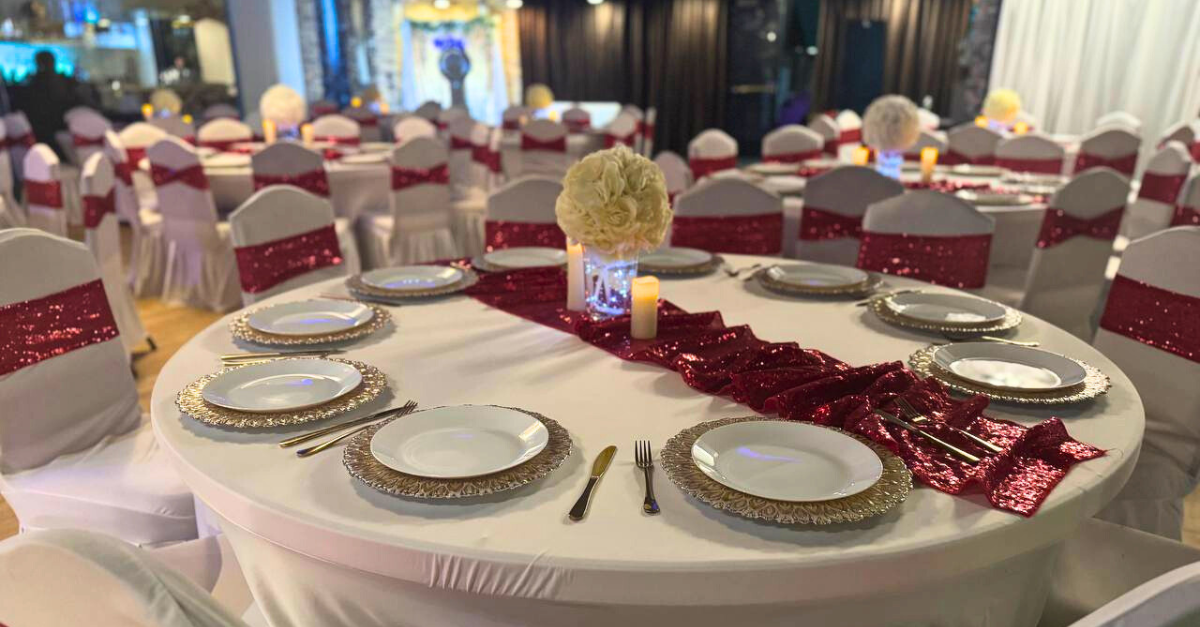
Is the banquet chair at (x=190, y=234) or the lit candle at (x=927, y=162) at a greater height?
the lit candle at (x=927, y=162)

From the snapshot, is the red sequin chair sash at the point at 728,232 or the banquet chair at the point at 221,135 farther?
the banquet chair at the point at 221,135

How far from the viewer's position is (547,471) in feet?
3.23

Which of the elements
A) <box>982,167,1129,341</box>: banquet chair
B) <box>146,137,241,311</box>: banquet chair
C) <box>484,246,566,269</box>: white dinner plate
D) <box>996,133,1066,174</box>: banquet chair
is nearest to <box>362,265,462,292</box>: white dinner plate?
<box>484,246,566,269</box>: white dinner plate

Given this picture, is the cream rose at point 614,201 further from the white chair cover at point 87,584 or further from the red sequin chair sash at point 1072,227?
the red sequin chair sash at point 1072,227

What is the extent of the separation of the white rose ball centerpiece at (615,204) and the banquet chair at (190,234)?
3284 mm

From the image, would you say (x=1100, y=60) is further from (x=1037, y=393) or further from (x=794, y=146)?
(x=1037, y=393)

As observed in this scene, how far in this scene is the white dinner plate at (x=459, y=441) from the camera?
39.8 inches

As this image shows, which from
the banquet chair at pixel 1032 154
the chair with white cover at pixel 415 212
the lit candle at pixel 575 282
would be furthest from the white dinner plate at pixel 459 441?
the banquet chair at pixel 1032 154

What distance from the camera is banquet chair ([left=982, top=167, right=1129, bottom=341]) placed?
2742 mm

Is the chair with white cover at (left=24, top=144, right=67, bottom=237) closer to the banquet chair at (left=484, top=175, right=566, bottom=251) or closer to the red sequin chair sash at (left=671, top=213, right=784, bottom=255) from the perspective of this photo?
the banquet chair at (left=484, top=175, right=566, bottom=251)

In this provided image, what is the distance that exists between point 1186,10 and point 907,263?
19.6 feet

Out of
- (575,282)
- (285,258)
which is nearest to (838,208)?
(575,282)

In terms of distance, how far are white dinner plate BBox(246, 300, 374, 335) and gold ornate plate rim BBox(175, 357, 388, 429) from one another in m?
0.28

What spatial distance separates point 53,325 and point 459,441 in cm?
111
